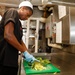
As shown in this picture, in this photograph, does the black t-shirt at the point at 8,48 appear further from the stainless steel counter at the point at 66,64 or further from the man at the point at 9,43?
the stainless steel counter at the point at 66,64

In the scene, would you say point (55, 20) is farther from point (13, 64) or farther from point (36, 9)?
point (13, 64)

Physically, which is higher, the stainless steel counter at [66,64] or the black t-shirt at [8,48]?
the black t-shirt at [8,48]

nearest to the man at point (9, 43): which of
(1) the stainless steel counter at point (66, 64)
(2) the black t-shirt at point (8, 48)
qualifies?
(2) the black t-shirt at point (8, 48)

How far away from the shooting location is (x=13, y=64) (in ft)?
4.61

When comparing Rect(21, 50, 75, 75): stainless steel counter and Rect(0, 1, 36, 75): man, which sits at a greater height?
Rect(0, 1, 36, 75): man

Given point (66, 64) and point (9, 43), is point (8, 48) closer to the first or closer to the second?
point (9, 43)

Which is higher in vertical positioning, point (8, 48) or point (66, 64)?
point (8, 48)

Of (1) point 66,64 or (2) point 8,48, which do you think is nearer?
(2) point 8,48

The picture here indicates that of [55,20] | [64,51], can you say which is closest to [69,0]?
[64,51]

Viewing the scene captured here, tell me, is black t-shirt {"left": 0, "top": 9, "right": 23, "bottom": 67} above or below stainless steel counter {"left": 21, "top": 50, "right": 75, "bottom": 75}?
above

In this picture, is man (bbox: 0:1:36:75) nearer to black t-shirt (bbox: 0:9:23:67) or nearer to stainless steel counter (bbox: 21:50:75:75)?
black t-shirt (bbox: 0:9:23:67)

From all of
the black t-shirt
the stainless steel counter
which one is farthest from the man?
the stainless steel counter

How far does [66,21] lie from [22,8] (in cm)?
71

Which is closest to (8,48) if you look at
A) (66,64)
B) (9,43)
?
(9,43)
